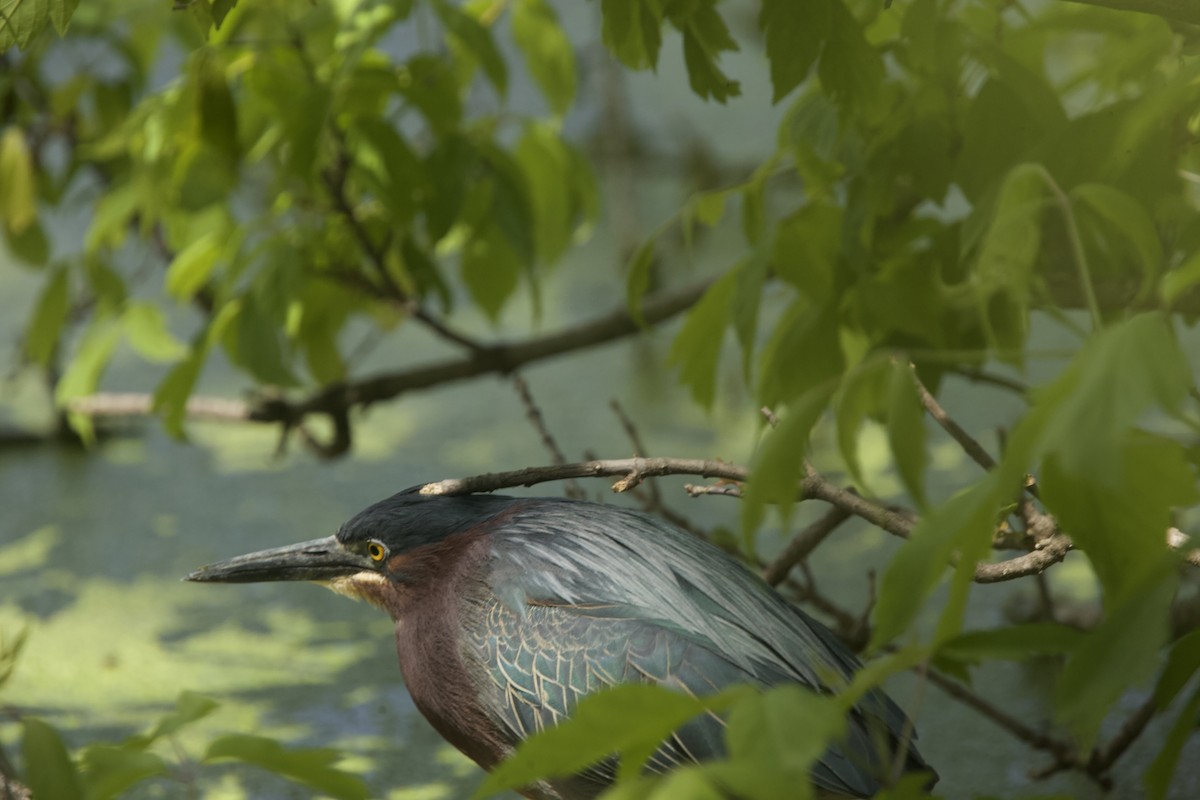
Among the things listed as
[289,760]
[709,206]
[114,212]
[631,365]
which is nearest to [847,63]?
[709,206]

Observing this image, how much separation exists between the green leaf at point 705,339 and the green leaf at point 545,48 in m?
0.43

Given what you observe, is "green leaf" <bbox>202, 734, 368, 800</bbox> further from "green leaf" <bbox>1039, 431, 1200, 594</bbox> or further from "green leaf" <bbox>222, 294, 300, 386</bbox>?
"green leaf" <bbox>222, 294, 300, 386</bbox>

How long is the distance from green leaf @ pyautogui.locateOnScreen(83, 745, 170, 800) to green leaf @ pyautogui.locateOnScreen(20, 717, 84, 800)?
1 cm

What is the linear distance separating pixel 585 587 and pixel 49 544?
138cm

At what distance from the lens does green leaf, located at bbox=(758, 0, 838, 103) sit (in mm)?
729

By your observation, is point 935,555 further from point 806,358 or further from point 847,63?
point 806,358

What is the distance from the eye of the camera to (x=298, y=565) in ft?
3.25

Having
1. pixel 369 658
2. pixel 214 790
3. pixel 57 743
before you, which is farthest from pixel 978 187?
pixel 369 658

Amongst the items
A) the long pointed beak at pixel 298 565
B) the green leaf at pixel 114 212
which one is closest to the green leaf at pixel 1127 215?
the long pointed beak at pixel 298 565

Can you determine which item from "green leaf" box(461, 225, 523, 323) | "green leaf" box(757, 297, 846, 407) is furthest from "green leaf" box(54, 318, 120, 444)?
"green leaf" box(757, 297, 846, 407)

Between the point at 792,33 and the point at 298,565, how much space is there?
54 centimetres

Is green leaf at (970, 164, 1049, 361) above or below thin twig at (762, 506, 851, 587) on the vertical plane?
above

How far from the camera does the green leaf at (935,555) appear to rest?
449 mm

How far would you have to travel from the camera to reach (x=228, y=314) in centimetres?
126
